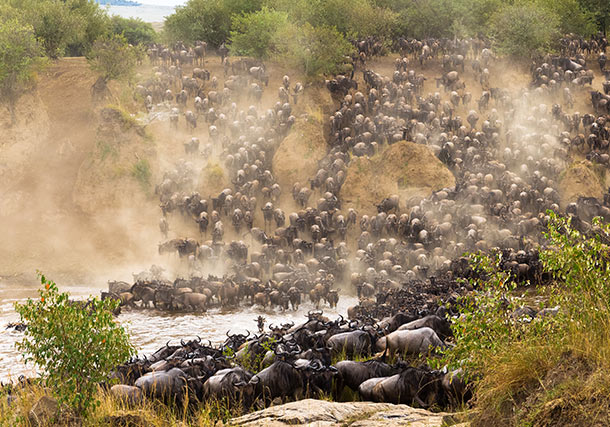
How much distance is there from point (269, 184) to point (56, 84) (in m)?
17.6

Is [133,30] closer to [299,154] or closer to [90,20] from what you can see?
[90,20]

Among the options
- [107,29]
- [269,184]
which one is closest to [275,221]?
[269,184]

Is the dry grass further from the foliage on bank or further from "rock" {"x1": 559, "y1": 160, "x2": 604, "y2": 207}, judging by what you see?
"rock" {"x1": 559, "y1": 160, "x2": 604, "y2": 207}

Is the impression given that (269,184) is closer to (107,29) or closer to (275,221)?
(275,221)

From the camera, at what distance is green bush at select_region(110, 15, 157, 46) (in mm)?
79812

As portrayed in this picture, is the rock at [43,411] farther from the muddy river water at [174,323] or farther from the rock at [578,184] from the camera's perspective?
the rock at [578,184]

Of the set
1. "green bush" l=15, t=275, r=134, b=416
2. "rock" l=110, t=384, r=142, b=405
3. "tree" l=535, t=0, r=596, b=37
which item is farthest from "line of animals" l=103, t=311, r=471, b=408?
"tree" l=535, t=0, r=596, b=37

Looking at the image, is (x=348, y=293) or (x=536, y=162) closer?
(x=348, y=293)

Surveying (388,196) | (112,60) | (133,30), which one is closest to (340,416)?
(388,196)

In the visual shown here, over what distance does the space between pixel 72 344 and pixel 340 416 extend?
4814mm

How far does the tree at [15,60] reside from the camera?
3859 cm

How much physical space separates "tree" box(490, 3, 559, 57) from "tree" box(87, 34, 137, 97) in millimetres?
25625

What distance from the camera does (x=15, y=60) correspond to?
3891 cm

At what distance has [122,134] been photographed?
38.1 metres
